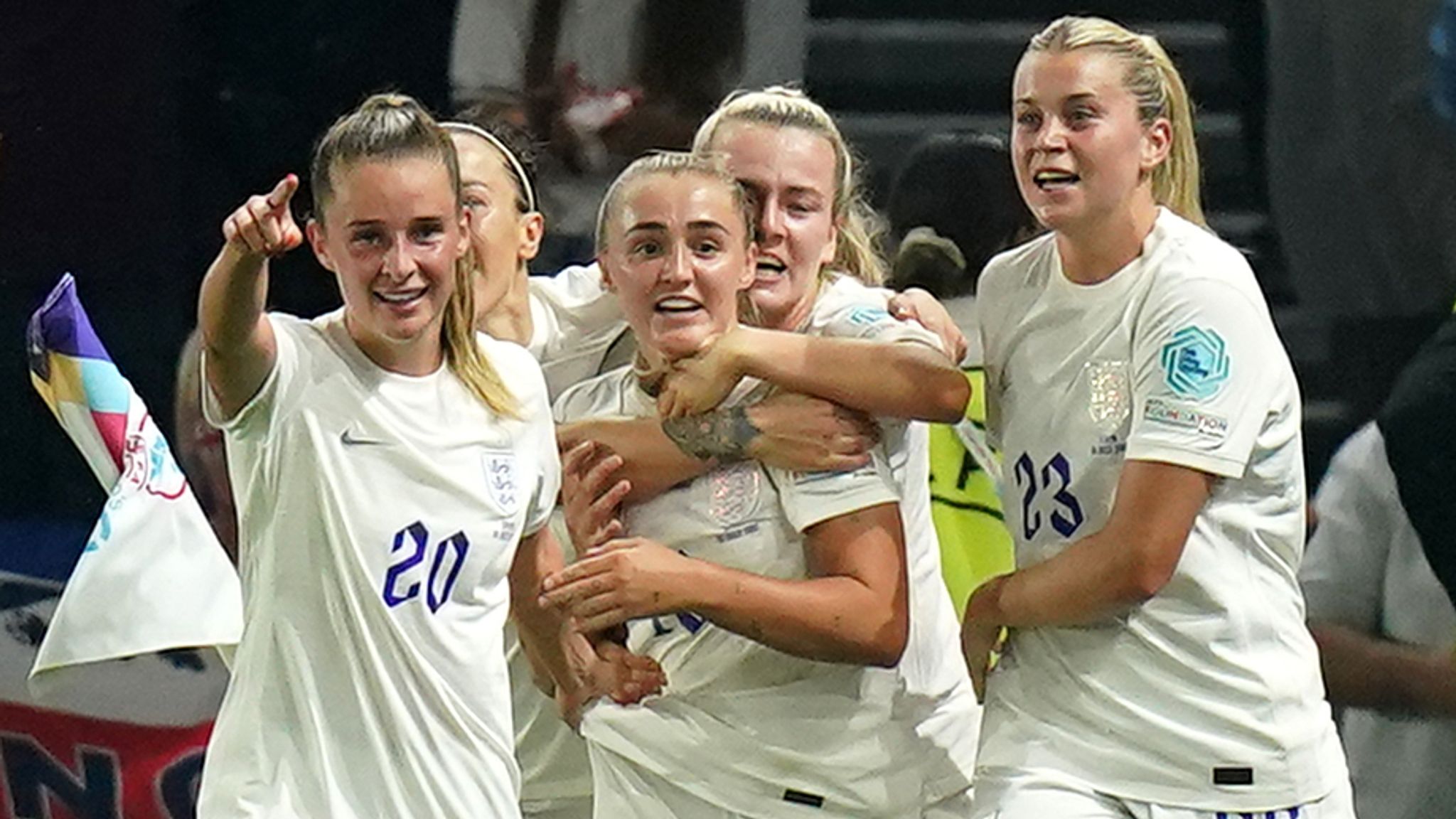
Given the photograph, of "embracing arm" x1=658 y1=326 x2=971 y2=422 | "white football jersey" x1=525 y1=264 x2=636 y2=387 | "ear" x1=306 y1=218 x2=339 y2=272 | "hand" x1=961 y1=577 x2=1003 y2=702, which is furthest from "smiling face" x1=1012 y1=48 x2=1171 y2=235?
"ear" x1=306 y1=218 x2=339 y2=272

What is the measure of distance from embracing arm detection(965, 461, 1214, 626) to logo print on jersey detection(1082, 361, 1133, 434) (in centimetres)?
7

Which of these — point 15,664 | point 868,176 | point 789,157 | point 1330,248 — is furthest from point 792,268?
point 15,664

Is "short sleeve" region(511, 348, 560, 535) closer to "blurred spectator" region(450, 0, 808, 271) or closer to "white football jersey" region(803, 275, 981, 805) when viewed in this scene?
"white football jersey" region(803, 275, 981, 805)

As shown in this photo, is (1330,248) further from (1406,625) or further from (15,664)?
(15,664)

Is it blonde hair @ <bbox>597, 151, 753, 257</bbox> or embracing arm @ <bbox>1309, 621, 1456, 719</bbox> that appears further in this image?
embracing arm @ <bbox>1309, 621, 1456, 719</bbox>

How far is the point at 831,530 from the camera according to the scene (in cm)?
254

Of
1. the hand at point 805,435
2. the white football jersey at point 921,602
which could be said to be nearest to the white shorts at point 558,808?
the white football jersey at point 921,602

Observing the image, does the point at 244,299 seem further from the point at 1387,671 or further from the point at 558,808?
the point at 1387,671

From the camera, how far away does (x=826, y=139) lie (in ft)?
9.00

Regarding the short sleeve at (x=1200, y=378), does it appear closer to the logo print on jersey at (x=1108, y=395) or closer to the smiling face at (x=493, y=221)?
the logo print on jersey at (x=1108, y=395)

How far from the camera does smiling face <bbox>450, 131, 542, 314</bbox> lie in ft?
9.20

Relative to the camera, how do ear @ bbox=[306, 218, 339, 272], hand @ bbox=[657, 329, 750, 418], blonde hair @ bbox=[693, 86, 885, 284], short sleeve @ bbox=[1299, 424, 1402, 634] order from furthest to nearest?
short sleeve @ bbox=[1299, 424, 1402, 634] → blonde hair @ bbox=[693, 86, 885, 284] → hand @ bbox=[657, 329, 750, 418] → ear @ bbox=[306, 218, 339, 272]

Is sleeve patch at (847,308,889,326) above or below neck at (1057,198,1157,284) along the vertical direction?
below

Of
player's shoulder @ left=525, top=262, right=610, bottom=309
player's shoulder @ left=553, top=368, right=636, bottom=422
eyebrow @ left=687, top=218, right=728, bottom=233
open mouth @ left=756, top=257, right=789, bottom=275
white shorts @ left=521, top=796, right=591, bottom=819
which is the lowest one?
white shorts @ left=521, top=796, right=591, bottom=819
